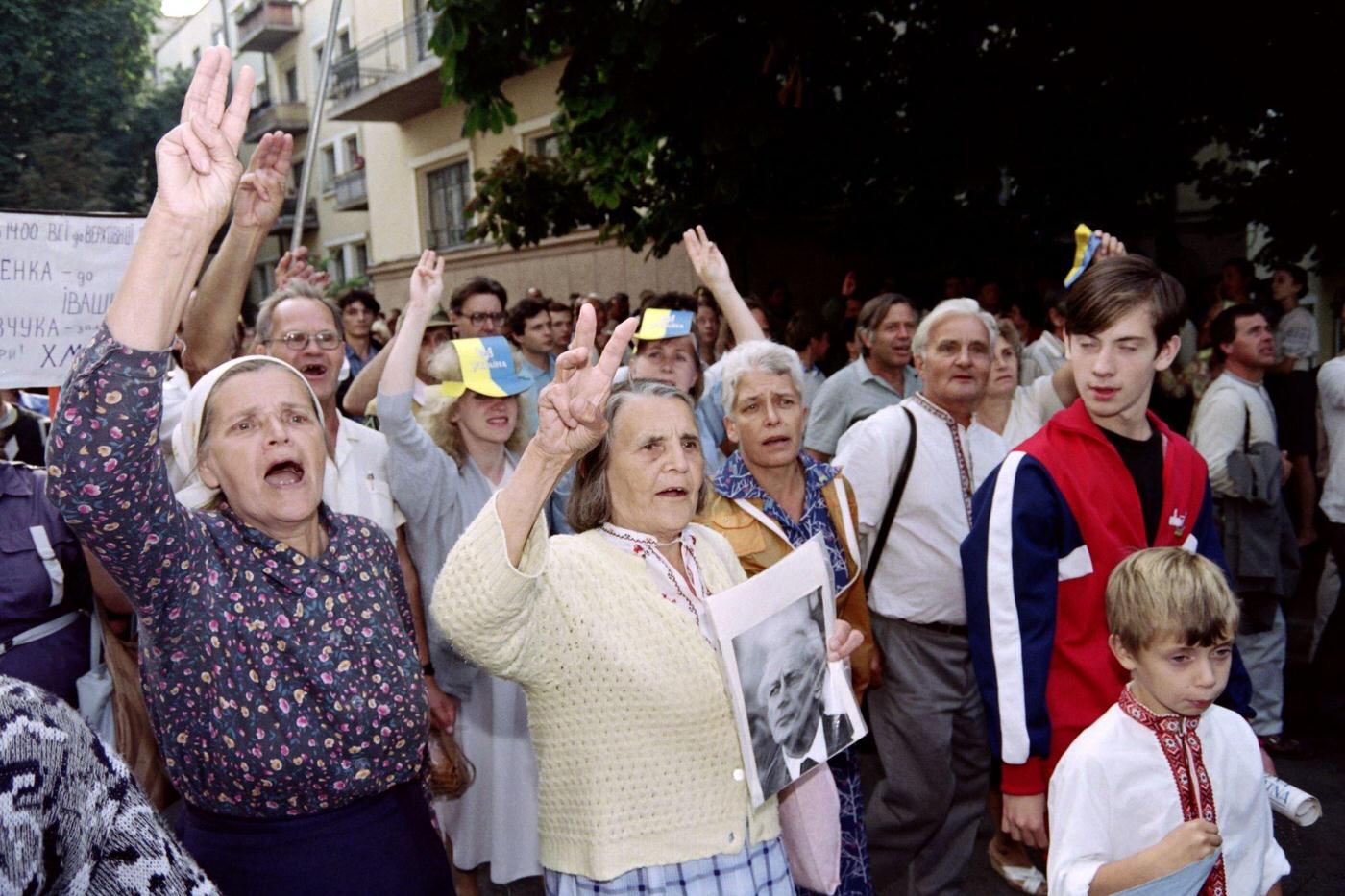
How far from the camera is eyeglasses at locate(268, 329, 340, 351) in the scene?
3.82m

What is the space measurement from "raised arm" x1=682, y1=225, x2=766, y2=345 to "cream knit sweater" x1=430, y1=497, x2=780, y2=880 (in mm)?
1757

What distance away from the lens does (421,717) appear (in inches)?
88.0

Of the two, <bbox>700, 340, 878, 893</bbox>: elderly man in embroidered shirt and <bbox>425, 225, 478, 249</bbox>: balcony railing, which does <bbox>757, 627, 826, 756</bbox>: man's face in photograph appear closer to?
<bbox>700, 340, 878, 893</bbox>: elderly man in embroidered shirt

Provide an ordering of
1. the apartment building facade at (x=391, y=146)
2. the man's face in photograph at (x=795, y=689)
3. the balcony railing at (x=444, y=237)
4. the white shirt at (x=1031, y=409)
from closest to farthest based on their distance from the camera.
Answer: the man's face in photograph at (x=795, y=689) < the white shirt at (x=1031, y=409) < the apartment building facade at (x=391, y=146) < the balcony railing at (x=444, y=237)

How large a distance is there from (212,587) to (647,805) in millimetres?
907

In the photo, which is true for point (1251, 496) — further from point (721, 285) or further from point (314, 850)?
point (314, 850)

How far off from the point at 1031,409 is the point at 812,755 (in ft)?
8.26

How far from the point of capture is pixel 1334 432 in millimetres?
5281

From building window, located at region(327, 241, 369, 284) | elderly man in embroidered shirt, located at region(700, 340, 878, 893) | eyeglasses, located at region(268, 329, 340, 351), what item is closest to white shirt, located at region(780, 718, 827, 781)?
elderly man in embroidered shirt, located at region(700, 340, 878, 893)

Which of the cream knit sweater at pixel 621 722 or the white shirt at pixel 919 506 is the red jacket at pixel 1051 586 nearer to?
the cream knit sweater at pixel 621 722

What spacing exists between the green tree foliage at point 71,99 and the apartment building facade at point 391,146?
2.12 m

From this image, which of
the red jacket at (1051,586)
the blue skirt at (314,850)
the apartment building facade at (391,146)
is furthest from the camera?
the apartment building facade at (391,146)

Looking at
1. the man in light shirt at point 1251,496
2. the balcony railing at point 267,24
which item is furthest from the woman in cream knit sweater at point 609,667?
the balcony railing at point 267,24

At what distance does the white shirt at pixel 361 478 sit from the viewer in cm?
346
